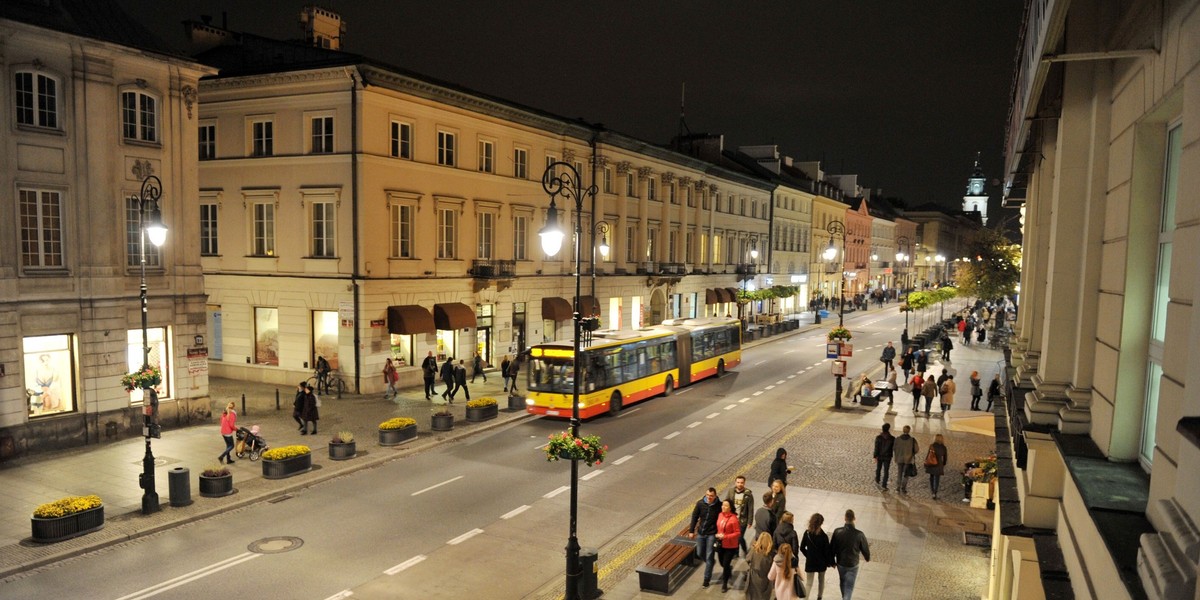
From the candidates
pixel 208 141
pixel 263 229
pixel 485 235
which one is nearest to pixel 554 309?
pixel 485 235

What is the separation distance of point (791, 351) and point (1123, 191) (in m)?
46.0

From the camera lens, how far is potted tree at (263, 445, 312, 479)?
64.4ft

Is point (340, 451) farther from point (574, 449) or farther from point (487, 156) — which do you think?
point (487, 156)

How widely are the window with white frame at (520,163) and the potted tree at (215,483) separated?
25.2m

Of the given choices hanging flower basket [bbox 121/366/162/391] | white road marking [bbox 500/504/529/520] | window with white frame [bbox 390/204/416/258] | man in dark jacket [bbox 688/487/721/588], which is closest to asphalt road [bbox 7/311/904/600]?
white road marking [bbox 500/504/529/520]

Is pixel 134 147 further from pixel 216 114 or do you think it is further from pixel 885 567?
pixel 885 567

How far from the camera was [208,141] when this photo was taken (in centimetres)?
3547

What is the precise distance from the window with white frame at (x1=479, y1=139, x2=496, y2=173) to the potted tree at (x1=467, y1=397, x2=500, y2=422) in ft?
49.0

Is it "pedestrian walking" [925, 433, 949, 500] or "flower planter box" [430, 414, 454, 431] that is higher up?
"pedestrian walking" [925, 433, 949, 500]

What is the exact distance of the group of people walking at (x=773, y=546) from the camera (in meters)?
11.2

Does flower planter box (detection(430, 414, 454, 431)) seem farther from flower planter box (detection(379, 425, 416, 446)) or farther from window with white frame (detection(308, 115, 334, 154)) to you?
window with white frame (detection(308, 115, 334, 154))

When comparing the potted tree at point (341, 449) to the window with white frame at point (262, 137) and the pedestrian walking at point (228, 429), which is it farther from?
the window with white frame at point (262, 137)

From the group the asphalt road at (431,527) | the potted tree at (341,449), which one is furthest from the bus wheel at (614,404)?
the potted tree at (341,449)

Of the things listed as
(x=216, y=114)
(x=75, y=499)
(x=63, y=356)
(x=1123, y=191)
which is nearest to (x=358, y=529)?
(x=75, y=499)
